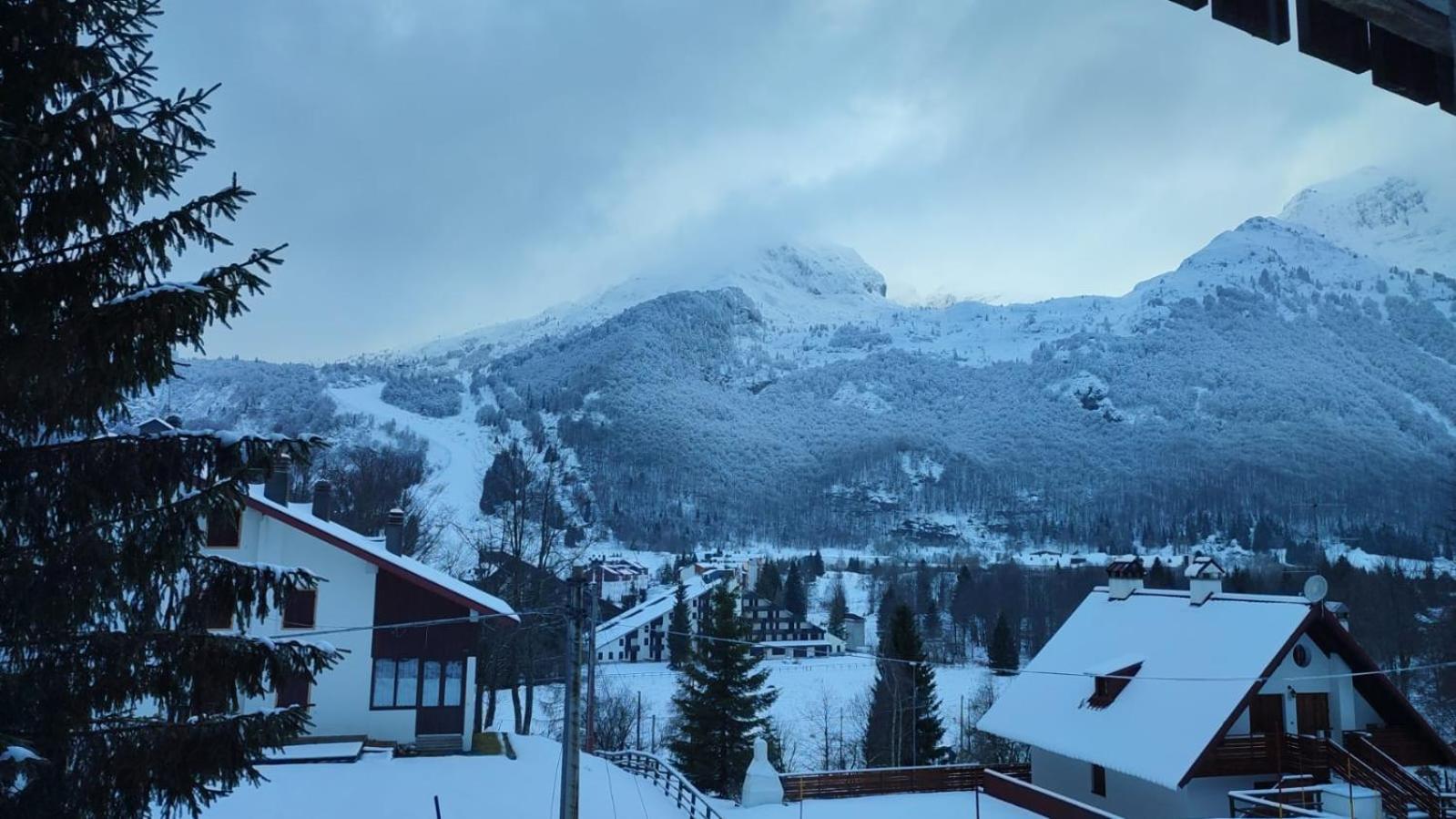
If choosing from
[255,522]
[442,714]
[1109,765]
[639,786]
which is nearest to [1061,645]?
[1109,765]

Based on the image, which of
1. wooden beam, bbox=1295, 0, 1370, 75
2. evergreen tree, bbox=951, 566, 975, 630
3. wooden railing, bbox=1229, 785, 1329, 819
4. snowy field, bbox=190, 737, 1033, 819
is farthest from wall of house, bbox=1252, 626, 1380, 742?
evergreen tree, bbox=951, 566, 975, 630

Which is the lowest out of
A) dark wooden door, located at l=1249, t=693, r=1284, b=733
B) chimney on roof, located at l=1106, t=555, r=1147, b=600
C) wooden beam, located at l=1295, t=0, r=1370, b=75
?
dark wooden door, located at l=1249, t=693, r=1284, b=733

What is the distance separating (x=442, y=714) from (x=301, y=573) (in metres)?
18.0

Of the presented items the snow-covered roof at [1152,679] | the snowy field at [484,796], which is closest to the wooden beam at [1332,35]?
the snowy field at [484,796]

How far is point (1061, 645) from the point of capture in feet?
96.7

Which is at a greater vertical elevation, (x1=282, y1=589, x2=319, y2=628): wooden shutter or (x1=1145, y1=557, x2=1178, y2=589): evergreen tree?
(x1=1145, y1=557, x2=1178, y2=589): evergreen tree

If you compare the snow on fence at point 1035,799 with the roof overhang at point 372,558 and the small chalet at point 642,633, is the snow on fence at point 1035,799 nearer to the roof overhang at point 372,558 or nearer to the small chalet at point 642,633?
the roof overhang at point 372,558

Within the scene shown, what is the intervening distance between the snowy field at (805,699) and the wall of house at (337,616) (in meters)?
19.9

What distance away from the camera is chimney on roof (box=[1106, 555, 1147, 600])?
30016mm

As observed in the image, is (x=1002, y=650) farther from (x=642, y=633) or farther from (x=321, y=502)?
(x=321, y=502)

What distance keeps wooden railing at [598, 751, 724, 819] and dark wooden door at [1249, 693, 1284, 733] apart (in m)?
12.5

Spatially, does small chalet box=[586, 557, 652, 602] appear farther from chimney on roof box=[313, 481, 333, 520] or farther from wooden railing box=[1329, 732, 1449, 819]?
wooden railing box=[1329, 732, 1449, 819]

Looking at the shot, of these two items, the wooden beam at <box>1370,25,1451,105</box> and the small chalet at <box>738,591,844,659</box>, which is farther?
the small chalet at <box>738,591,844,659</box>

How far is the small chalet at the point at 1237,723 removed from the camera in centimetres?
2105
